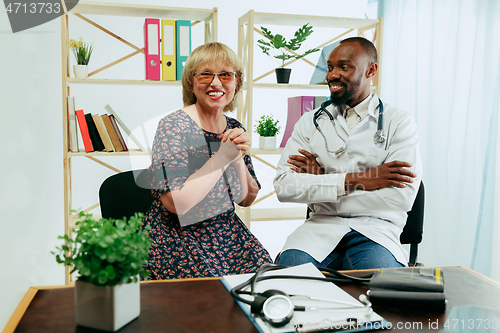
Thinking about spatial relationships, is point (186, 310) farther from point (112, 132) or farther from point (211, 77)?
point (112, 132)

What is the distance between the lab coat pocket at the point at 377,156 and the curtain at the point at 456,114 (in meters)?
1.05

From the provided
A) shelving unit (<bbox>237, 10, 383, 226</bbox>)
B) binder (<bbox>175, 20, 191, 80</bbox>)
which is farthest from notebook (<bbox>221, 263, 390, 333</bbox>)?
binder (<bbox>175, 20, 191, 80</bbox>)

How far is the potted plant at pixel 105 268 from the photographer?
65cm

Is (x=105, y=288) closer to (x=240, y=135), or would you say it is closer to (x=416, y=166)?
(x=240, y=135)

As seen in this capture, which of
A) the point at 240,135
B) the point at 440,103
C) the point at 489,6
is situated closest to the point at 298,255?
the point at 240,135

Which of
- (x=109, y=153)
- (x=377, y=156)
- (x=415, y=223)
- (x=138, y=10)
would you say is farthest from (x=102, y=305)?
(x=138, y=10)

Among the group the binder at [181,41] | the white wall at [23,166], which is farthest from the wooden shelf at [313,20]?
the white wall at [23,166]

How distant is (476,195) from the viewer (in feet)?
7.70

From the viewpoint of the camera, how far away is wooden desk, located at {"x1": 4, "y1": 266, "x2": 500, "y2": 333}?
0.72 m

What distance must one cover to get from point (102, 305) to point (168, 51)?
1925 millimetres

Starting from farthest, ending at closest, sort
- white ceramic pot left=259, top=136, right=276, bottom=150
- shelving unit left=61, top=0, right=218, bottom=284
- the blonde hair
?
1. white ceramic pot left=259, top=136, right=276, bottom=150
2. shelving unit left=61, top=0, right=218, bottom=284
3. the blonde hair

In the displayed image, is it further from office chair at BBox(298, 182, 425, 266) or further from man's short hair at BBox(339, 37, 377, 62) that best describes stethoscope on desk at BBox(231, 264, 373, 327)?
man's short hair at BBox(339, 37, 377, 62)

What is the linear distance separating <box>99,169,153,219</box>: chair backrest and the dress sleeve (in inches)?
8.6

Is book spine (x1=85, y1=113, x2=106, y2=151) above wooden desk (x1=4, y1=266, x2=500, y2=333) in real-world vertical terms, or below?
above
